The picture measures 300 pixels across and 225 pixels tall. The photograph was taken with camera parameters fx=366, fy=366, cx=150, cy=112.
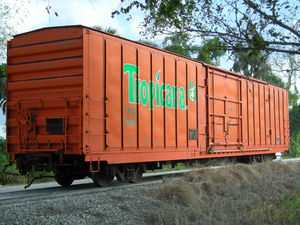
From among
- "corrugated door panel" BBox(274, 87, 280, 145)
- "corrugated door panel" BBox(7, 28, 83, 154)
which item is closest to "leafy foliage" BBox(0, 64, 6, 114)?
"corrugated door panel" BBox(7, 28, 83, 154)

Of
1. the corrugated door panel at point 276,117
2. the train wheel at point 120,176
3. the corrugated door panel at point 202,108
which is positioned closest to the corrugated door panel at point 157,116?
the train wheel at point 120,176

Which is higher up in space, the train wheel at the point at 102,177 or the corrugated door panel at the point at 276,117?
the corrugated door panel at the point at 276,117

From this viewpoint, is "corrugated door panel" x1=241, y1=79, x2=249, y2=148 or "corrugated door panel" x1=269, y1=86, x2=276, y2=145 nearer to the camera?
"corrugated door panel" x1=241, y1=79, x2=249, y2=148

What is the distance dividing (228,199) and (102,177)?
3760 mm

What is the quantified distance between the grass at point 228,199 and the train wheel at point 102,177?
215cm

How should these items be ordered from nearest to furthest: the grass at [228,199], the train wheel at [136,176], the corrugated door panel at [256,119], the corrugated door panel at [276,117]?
the grass at [228,199], the train wheel at [136,176], the corrugated door panel at [256,119], the corrugated door panel at [276,117]

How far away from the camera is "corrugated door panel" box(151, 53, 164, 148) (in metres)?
10.5

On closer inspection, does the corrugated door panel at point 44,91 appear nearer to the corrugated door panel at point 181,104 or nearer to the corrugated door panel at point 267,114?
the corrugated door panel at point 181,104

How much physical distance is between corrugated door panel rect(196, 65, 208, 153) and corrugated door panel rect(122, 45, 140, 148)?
3.19 meters

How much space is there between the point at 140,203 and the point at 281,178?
5014mm

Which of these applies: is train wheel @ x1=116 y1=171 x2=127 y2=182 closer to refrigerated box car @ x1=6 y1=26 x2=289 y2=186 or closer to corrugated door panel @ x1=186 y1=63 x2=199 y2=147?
refrigerated box car @ x1=6 y1=26 x2=289 y2=186

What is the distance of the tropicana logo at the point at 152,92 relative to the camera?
9.88 metres

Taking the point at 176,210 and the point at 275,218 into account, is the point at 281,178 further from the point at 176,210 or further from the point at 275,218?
the point at 176,210

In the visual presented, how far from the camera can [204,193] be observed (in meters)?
7.46
